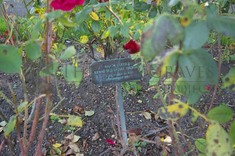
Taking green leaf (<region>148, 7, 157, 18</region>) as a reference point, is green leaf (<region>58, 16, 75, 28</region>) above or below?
above

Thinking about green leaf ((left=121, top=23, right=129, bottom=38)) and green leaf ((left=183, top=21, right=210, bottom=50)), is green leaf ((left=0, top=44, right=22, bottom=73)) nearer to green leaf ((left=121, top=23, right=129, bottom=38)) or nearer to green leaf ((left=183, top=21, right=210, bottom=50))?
green leaf ((left=183, top=21, right=210, bottom=50))

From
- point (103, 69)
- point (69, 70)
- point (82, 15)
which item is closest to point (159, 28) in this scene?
point (69, 70)

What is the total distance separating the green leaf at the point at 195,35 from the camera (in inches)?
23.8

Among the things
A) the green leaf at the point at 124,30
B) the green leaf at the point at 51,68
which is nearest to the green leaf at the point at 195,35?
the green leaf at the point at 51,68

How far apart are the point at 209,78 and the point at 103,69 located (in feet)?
3.23

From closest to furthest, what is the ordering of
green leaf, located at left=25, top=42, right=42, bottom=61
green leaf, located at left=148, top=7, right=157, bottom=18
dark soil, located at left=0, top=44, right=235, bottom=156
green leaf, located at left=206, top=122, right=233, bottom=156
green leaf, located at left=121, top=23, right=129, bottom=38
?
1. green leaf, located at left=206, top=122, right=233, bottom=156
2. green leaf, located at left=25, top=42, right=42, bottom=61
3. green leaf, located at left=121, top=23, right=129, bottom=38
4. green leaf, located at left=148, top=7, right=157, bottom=18
5. dark soil, located at left=0, top=44, right=235, bottom=156

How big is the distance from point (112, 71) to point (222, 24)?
106 cm

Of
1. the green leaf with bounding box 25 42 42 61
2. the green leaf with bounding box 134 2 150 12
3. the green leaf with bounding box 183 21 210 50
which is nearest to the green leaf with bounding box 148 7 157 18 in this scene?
the green leaf with bounding box 134 2 150 12

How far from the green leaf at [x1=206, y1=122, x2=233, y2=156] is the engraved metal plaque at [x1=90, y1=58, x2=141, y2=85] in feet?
3.12

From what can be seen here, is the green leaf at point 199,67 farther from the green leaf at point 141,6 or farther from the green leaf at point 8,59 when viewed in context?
the green leaf at point 141,6

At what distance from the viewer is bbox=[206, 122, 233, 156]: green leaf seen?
29.5 inches

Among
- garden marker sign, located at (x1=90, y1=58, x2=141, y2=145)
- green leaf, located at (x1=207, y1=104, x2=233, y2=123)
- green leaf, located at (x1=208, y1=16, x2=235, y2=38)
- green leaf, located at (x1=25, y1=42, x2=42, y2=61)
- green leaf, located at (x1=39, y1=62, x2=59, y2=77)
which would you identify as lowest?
garden marker sign, located at (x1=90, y1=58, x2=141, y2=145)

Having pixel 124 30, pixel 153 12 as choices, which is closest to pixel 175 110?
pixel 124 30

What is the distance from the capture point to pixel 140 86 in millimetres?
2484
